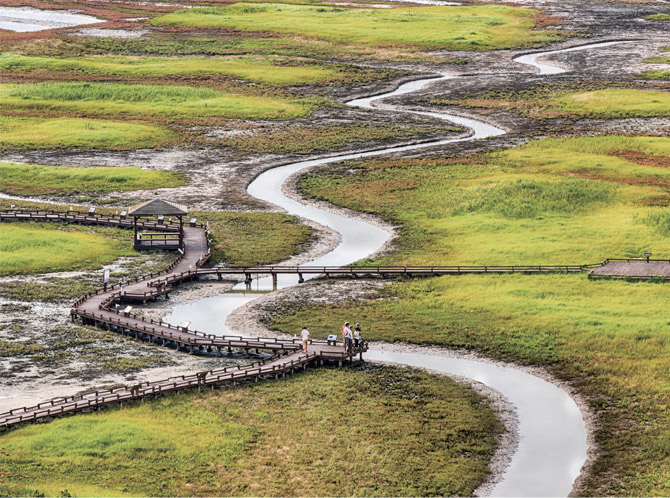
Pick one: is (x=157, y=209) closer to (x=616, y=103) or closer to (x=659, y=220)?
(x=659, y=220)

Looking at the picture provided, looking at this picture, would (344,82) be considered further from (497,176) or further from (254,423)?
(254,423)

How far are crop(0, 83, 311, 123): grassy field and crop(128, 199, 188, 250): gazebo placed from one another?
48.6 metres

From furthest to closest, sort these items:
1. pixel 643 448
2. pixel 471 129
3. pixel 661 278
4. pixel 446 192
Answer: pixel 471 129, pixel 446 192, pixel 661 278, pixel 643 448

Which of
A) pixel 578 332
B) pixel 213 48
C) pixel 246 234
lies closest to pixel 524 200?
pixel 246 234

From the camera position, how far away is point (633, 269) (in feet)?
233

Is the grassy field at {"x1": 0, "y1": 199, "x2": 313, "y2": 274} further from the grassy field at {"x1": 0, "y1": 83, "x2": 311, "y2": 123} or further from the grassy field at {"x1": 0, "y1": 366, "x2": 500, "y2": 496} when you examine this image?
the grassy field at {"x1": 0, "y1": 83, "x2": 311, "y2": 123}

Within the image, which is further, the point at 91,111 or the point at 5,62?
the point at 5,62

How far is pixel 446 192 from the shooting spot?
95.7 metres

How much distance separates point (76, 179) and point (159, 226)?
73.6 ft

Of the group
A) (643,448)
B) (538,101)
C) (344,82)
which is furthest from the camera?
(344,82)

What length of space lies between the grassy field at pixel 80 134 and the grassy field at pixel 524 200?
79.2ft

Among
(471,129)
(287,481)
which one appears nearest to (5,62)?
(471,129)

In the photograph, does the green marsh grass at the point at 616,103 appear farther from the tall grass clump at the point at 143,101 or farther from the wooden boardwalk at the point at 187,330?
the wooden boardwalk at the point at 187,330

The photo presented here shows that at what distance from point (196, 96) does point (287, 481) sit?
101 m
